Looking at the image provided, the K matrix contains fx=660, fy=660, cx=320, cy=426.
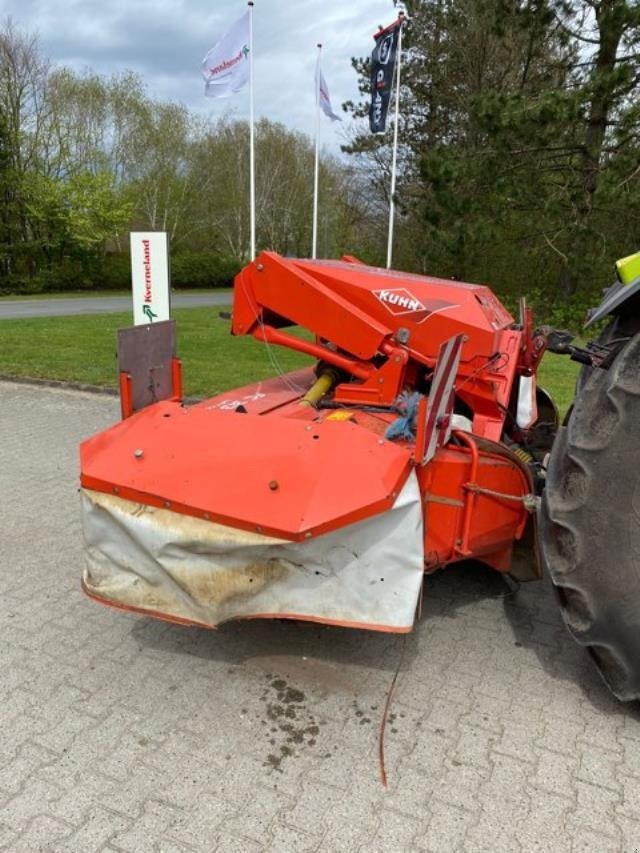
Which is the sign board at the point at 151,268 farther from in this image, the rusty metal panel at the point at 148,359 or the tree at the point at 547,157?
the tree at the point at 547,157

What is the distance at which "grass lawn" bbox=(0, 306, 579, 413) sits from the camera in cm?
781

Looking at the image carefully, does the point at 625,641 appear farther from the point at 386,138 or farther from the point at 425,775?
the point at 386,138

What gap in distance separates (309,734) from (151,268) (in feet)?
16.5

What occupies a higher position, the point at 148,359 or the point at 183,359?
the point at 148,359

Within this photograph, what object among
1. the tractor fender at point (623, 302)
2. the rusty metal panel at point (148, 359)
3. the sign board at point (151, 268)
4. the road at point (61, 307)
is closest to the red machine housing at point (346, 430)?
the rusty metal panel at point (148, 359)

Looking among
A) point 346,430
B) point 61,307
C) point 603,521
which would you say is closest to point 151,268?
point 346,430

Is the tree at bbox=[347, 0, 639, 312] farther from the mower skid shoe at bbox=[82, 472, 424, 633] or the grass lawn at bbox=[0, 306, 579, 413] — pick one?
the mower skid shoe at bbox=[82, 472, 424, 633]

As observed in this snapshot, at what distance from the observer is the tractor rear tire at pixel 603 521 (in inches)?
74.0

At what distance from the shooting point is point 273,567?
210cm

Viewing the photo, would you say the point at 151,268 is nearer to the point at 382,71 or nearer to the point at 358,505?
the point at 358,505

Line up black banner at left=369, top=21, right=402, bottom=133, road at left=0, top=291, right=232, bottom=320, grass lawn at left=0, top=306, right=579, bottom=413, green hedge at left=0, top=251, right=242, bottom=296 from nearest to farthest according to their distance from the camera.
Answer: grass lawn at left=0, top=306, right=579, bottom=413
black banner at left=369, top=21, right=402, bottom=133
road at left=0, top=291, right=232, bottom=320
green hedge at left=0, top=251, right=242, bottom=296

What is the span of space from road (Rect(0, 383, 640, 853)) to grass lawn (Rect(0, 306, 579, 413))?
398 cm

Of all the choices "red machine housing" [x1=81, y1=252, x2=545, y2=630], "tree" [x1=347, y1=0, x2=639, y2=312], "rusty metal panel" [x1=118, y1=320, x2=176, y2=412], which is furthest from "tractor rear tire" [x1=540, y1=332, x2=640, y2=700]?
"tree" [x1=347, y1=0, x2=639, y2=312]

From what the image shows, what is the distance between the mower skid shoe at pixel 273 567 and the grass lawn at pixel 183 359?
424 cm
